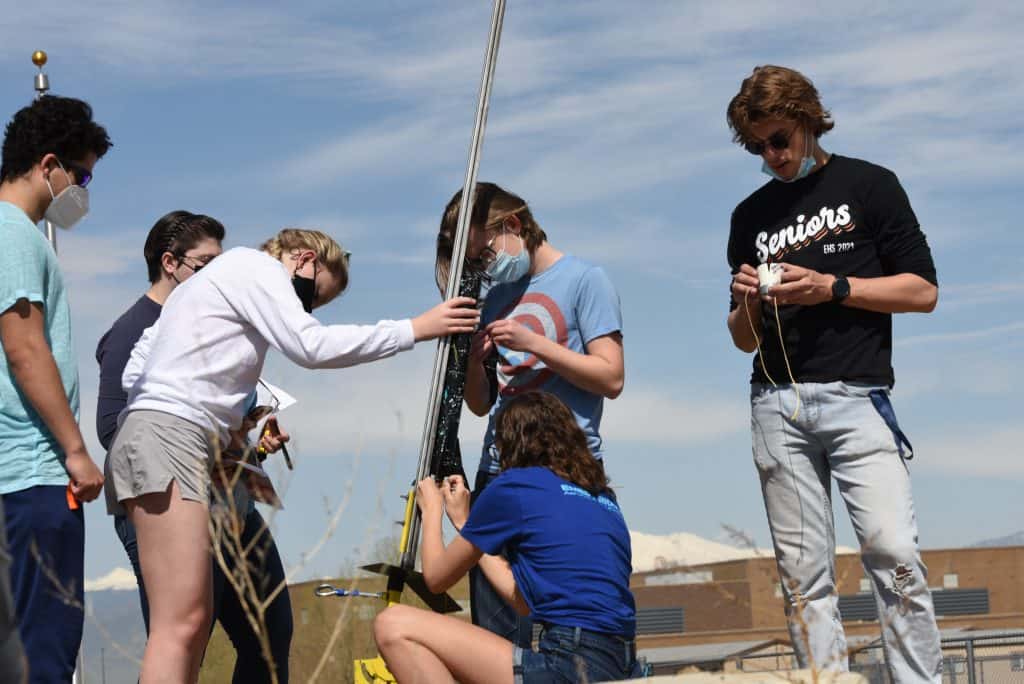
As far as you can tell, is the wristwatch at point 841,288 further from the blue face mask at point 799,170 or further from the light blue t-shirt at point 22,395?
the light blue t-shirt at point 22,395

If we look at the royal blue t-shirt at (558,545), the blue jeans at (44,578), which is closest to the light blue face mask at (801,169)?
the royal blue t-shirt at (558,545)

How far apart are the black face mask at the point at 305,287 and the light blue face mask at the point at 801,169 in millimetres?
1500

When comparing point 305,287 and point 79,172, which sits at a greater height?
point 79,172

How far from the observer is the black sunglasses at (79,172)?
13.4 ft

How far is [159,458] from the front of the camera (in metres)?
3.83

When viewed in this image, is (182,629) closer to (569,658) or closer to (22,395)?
(22,395)

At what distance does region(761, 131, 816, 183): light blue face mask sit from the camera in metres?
4.52

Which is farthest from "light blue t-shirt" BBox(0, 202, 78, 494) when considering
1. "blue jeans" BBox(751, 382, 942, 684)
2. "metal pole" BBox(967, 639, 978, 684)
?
"metal pole" BBox(967, 639, 978, 684)

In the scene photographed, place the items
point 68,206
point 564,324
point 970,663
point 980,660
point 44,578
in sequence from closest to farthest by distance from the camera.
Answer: point 44,578
point 68,206
point 564,324
point 970,663
point 980,660

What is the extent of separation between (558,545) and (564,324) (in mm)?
901

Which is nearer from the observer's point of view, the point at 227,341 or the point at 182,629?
the point at 182,629

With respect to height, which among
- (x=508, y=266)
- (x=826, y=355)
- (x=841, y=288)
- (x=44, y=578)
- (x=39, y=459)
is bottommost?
(x=44, y=578)

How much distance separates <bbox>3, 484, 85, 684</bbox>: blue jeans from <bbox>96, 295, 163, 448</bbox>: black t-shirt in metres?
→ 1.14

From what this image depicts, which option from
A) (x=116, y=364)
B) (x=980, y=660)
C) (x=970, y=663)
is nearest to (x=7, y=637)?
(x=116, y=364)
